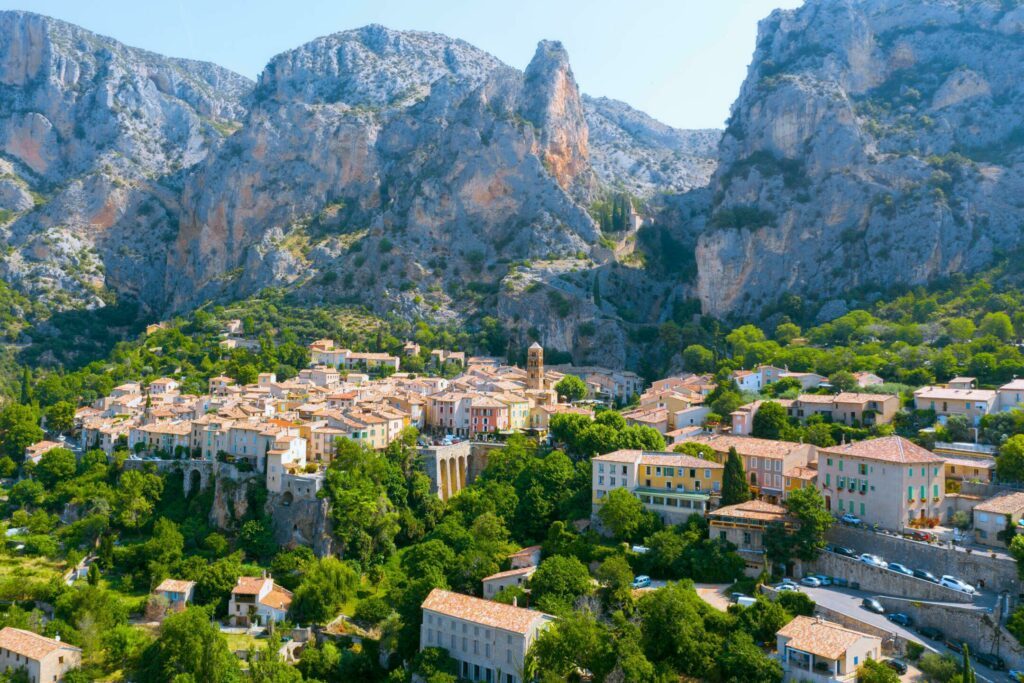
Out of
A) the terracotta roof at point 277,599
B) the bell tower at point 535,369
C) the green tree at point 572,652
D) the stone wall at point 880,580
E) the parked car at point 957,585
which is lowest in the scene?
the terracotta roof at point 277,599

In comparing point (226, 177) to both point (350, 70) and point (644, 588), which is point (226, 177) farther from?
point (644, 588)

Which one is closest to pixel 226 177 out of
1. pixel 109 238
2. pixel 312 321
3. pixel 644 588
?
pixel 109 238

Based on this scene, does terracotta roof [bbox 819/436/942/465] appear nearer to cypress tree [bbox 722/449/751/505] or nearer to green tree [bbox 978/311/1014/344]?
cypress tree [bbox 722/449/751/505]

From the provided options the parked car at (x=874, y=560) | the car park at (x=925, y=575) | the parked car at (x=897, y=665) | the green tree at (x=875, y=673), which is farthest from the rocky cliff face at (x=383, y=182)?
the green tree at (x=875, y=673)

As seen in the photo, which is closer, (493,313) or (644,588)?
(644,588)

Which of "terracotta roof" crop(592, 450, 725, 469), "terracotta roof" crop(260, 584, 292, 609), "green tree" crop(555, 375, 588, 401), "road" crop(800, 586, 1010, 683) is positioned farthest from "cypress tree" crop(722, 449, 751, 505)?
Result: "green tree" crop(555, 375, 588, 401)

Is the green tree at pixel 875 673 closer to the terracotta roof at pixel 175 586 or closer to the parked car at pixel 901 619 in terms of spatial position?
the parked car at pixel 901 619

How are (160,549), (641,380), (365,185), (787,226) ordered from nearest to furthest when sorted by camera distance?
(160,549), (641,380), (787,226), (365,185)
